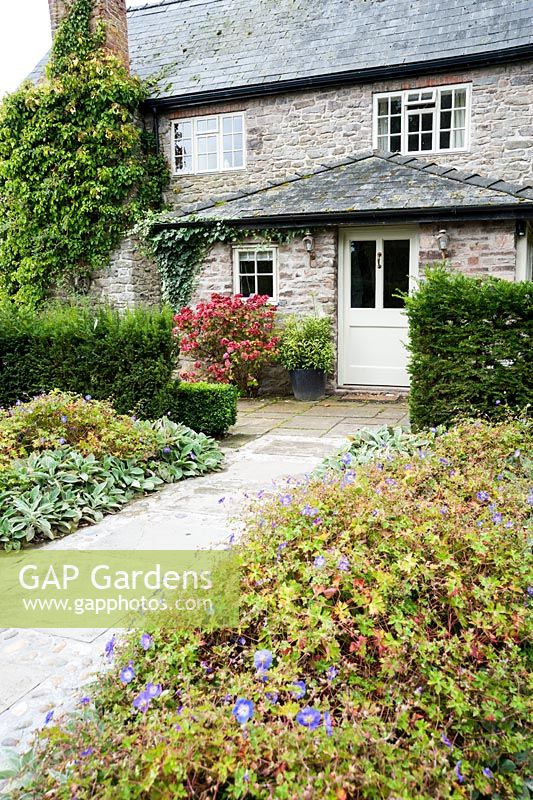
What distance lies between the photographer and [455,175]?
1041 centimetres

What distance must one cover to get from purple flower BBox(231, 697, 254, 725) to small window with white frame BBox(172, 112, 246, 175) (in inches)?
493

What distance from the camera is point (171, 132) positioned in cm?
1370

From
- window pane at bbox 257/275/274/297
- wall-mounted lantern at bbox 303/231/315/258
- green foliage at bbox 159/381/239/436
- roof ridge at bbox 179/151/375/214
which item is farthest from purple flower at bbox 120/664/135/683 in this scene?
roof ridge at bbox 179/151/375/214

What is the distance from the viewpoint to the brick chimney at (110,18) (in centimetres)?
1277

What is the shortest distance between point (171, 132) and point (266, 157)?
88.3 inches

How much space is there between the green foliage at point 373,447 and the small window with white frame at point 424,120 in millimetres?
7701

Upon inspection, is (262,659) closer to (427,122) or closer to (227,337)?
(227,337)

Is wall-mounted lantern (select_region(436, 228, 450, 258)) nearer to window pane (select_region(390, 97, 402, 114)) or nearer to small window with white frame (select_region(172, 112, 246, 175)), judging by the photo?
window pane (select_region(390, 97, 402, 114))

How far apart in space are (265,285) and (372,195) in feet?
7.46

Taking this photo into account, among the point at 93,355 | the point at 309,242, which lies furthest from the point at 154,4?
the point at 93,355

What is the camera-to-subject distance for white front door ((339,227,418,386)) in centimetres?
1066

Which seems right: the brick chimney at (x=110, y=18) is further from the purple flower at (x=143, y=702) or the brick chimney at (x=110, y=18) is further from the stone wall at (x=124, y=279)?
the purple flower at (x=143, y=702)

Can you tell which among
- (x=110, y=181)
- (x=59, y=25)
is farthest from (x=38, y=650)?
(x=59, y=25)

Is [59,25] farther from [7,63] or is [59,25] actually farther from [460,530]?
[460,530]
